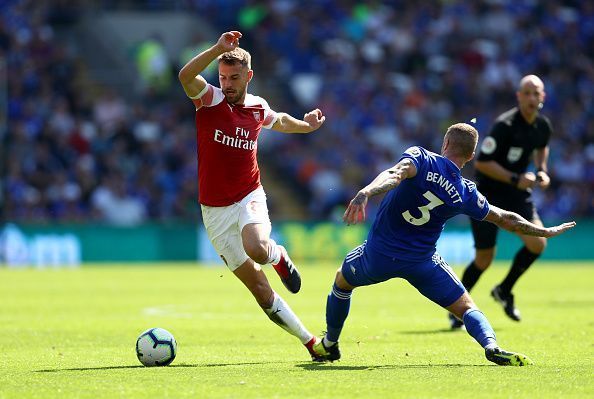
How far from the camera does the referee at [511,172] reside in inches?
538

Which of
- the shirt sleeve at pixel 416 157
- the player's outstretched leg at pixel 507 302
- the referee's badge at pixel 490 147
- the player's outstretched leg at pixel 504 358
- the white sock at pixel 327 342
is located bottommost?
the player's outstretched leg at pixel 507 302

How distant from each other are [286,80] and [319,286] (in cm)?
1284

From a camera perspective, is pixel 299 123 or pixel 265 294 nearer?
pixel 265 294

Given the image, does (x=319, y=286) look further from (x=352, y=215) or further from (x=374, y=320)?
(x=352, y=215)

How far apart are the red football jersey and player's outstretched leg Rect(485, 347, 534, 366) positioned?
2.61 m

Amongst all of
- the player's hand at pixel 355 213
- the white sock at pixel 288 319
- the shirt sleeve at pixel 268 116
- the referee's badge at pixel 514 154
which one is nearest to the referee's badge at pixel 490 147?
the referee's badge at pixel 514 154

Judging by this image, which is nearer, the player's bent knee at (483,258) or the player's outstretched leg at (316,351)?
the player's outstretched leg at (316,351)

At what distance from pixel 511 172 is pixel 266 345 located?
4162mm

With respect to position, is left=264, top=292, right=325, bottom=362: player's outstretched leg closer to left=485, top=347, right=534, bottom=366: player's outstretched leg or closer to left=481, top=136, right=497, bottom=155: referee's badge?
left=485, top=347, right=534, bottom=366: player's outstretched leg

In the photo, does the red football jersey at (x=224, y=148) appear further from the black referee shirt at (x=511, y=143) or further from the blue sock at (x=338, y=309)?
the black referee shirt at (x=511, y=143)

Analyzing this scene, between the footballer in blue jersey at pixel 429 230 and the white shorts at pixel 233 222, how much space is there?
Answer: 95 centimetres

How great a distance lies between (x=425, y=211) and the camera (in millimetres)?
9289

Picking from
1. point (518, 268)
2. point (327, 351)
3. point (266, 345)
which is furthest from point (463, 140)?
point (518, 268)

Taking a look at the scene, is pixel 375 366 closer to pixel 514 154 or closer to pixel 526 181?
pixel 526 181
